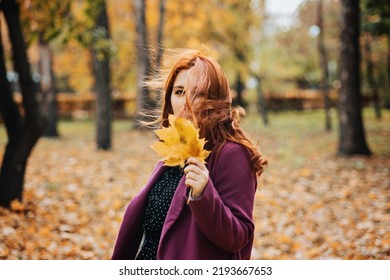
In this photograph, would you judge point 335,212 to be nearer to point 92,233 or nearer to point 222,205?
point 92,233

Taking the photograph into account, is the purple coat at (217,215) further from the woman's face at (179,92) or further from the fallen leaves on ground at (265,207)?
the fallen leaves on ground at (265,207)

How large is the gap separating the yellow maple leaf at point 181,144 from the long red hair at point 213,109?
0.44ft

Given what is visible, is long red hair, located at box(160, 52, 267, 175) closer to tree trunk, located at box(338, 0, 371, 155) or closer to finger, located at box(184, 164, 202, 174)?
finger, located at box(184, 164, 202, 174)

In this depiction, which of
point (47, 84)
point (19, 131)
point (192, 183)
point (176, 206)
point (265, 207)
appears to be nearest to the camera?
point (192, 183)

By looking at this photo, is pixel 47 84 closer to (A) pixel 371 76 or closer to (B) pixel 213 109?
(A) pixel 371 76

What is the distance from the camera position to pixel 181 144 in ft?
4.67

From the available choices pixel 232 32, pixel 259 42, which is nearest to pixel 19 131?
pixel 232 32

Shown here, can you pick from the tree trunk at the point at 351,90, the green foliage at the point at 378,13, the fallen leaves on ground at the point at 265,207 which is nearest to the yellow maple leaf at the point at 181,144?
the fallen leaves on ground at the point at 265,207

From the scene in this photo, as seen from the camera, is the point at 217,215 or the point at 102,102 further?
the point at 102,102

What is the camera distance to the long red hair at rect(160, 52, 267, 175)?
1568mm

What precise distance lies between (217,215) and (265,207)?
431cm

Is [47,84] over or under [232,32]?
under

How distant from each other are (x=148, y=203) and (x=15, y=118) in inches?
137
